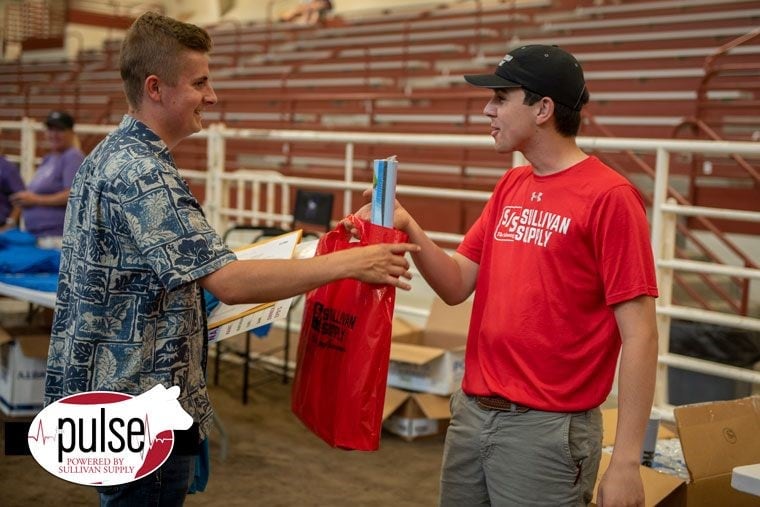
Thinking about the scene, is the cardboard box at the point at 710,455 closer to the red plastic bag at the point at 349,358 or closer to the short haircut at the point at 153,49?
the red plastic bag at the point at 349,358

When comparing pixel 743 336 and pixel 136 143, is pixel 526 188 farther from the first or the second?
pixel 743 336

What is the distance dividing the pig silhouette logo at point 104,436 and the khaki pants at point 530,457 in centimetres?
61

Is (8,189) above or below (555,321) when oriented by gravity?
below

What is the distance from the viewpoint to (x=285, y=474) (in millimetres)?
3566

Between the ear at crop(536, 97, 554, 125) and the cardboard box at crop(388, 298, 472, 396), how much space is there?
7.70ft

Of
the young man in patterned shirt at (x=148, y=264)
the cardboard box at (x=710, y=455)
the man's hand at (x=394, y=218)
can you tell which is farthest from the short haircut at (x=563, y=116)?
the cardboard box at (x=710, y=455)

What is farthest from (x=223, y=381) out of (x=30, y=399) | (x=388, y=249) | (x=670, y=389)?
(x=388, y=249)

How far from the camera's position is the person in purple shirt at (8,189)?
225 inches

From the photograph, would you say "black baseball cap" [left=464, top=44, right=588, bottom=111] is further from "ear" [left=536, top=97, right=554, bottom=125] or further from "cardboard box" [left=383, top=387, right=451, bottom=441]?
"cardboard box" [left=383, top=387, right=451, bottom=441]

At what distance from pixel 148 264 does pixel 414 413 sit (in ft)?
8.89

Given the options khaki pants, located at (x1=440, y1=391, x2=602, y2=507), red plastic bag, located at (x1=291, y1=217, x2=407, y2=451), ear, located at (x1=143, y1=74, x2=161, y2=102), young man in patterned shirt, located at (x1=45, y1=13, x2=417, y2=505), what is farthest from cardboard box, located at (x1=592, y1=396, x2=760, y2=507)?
ear, located at (x1=143, y1=74, x2=161, y2=102)

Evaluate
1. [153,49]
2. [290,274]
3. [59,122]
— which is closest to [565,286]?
[290,274]

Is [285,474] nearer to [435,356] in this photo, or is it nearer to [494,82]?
[435,356]

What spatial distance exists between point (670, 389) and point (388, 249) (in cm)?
292
